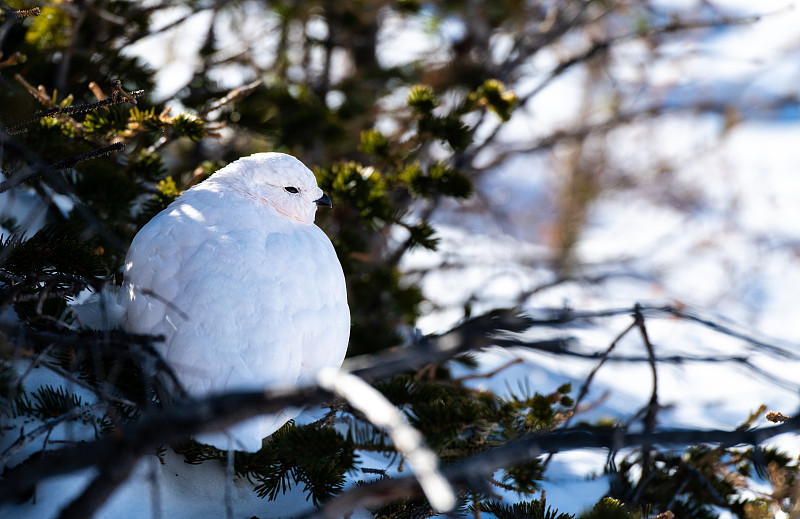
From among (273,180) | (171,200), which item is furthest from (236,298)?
(171,200)

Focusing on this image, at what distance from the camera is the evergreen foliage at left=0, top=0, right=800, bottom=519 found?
5.62 ft

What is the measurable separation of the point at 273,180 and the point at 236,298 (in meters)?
0.58

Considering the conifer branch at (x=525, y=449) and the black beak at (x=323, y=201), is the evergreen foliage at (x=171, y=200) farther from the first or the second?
the black beak at (x=323, y=201)

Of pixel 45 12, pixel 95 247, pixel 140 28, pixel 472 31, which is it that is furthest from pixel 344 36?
pixel 95 247

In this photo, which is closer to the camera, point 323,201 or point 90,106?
point 90,106

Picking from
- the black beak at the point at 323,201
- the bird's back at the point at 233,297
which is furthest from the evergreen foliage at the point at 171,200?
the black beak at the point at 323,201

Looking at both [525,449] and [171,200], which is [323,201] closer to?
[171,200]

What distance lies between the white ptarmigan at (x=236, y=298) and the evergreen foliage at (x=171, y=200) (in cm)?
11

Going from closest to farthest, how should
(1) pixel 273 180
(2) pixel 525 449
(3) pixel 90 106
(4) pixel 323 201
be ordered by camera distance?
(2) pixel 525 449
(3) pixel 90 106
(1) pixel 273 180
(4) pixel 323 201

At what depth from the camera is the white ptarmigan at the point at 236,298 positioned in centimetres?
166

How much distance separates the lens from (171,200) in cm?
228

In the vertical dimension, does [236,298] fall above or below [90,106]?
below

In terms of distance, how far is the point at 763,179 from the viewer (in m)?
7.02

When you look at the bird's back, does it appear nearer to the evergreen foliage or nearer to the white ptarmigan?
the white ptarmigan
